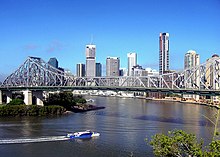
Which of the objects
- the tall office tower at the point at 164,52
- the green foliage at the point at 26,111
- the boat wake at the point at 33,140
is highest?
the tall office tower at the point at 164,52

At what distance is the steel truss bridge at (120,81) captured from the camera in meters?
18.9

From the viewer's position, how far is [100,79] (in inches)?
1073

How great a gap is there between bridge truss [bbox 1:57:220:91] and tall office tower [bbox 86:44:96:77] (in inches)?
1646

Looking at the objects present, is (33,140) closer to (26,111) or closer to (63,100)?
(26,111)

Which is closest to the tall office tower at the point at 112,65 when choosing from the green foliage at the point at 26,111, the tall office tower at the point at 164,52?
the tall office tower at the point at 164,52

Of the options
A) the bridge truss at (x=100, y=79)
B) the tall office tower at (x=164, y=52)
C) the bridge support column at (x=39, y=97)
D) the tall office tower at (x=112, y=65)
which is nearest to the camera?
the bridge truss at (x=100, y=79)

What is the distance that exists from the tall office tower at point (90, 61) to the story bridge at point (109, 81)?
42.2 meters

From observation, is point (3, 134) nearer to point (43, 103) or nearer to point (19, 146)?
point (19, 146)

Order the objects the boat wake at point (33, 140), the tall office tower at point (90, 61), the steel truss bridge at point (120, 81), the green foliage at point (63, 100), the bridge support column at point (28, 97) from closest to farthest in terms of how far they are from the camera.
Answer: the boat wake at point (33, 140), the steel truss bridge at point (120, 81), the bridge support column at point (28, 97), the green foliage at point (63, 100), the tall office tower at point (90, 61)

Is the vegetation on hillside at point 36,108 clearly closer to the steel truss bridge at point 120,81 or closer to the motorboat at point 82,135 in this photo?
the steel truss bridge at point 120,81

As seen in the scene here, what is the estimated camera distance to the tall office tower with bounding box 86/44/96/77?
7812cm

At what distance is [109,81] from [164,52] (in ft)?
227

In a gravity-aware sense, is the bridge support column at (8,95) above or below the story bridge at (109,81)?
below

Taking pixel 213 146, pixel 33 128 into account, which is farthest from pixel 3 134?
pixel 213 146
